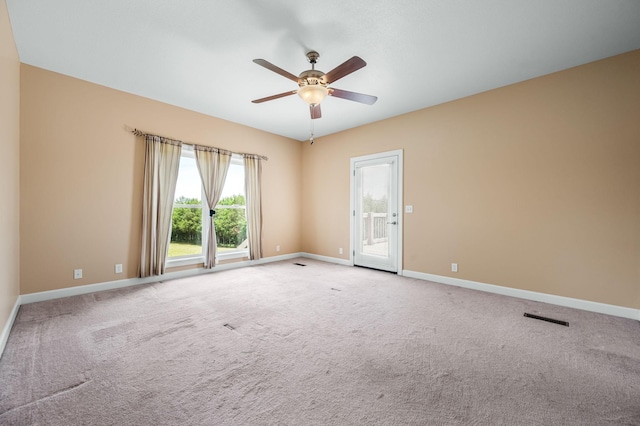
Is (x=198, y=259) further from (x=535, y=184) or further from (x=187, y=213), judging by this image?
(x=535, y=184)

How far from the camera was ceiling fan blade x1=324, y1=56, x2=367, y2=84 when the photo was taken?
2255 mm

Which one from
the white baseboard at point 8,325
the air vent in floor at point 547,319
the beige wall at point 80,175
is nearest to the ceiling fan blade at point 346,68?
the beige wall at point 80,175

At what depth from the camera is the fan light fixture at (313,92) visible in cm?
270

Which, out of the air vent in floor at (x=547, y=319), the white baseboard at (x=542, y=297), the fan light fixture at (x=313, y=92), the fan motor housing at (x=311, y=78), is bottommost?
the air vent in floor at (x=547, y=319)

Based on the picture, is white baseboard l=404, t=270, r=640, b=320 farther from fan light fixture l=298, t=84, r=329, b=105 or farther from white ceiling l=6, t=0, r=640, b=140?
fan light fixture l=298, t=84, r=329, b=105

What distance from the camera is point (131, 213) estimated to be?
392cm

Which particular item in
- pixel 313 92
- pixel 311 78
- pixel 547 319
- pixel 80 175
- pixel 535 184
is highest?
pixel 311 78

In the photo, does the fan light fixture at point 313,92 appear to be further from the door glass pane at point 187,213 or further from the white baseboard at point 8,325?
the white baseboard at point 8,325

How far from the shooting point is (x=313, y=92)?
2719mm

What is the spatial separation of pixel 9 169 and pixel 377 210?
195 inches

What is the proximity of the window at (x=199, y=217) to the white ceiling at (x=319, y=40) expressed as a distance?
149cm

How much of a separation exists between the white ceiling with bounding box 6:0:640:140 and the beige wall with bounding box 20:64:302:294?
0.31 metres

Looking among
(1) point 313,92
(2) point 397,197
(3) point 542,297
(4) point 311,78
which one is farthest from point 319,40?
(3) point 542,297

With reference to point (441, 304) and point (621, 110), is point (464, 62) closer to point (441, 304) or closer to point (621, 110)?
point (621, 110)
